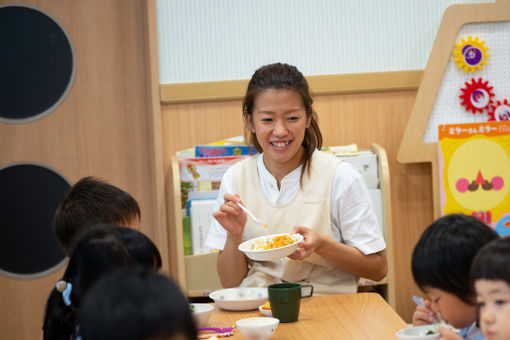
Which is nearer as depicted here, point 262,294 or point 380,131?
point 262,294

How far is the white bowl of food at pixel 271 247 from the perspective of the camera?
178 cm

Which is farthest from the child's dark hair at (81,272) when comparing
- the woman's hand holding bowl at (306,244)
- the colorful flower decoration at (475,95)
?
the colorful flower decoration at (475,95)

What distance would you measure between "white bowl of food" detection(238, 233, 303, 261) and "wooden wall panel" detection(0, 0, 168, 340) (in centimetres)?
147

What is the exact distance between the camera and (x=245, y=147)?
3.02 metres

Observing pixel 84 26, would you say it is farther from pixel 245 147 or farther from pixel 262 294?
pixel 262 294

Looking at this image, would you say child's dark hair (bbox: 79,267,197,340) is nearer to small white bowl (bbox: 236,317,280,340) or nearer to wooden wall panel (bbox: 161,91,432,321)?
small white bowl (bbox: 236,317,280,340)

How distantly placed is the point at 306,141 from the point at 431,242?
37.2 inches

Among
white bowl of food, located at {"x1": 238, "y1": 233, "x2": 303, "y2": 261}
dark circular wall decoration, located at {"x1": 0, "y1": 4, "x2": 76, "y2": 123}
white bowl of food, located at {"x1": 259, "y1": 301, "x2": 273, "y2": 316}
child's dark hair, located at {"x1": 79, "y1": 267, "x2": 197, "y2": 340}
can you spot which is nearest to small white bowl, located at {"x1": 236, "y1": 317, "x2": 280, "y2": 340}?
white bowl of food, located at {"x1": 259, "y1": 301, "x2": 273, "y2": 316}

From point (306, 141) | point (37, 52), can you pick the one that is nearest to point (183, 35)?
point (37, 52)

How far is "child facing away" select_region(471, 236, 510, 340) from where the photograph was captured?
3.40ft

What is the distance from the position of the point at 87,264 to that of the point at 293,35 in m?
2.24

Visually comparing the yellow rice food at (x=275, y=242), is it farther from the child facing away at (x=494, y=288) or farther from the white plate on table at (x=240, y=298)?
the child facing away at (x=494, y=288)

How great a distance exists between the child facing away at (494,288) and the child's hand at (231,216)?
3.31 ft

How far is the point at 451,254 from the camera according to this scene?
1.26 m
